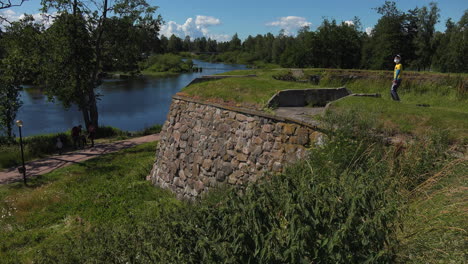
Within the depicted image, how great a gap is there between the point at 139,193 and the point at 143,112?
72.7 feet

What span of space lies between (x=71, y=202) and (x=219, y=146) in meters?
4.85

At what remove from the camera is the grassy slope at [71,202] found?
25.9 ft

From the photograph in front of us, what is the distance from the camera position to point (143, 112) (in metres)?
31.4

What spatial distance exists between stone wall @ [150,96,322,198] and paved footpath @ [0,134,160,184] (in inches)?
207

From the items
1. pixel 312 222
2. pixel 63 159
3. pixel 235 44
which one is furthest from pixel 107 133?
pixel 235 44

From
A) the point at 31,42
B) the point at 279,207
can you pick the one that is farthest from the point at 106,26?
the point at 279,207

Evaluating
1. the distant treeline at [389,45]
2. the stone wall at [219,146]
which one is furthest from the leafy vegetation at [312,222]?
the distant treeline at [389,45]

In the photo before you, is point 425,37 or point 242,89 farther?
point 425,37

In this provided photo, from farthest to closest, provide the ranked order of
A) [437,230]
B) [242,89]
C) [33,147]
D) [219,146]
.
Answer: [33,147] → [242,89] → [219,146] → [437,230]

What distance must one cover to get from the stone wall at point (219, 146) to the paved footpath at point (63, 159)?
526cm

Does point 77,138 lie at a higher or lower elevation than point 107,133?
higher

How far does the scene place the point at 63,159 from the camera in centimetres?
1512

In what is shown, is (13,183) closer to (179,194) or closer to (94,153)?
(94,153)

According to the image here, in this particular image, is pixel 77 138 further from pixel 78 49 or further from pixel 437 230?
pixel 437 230
